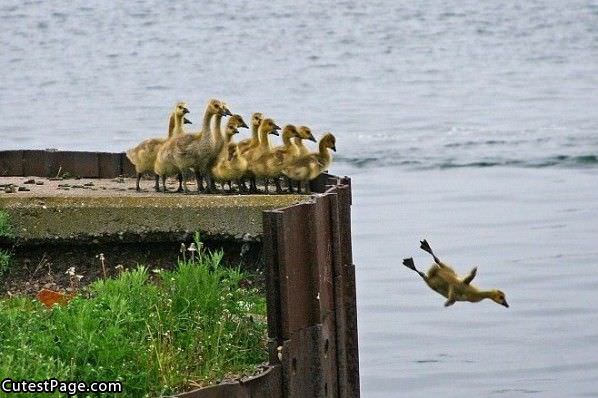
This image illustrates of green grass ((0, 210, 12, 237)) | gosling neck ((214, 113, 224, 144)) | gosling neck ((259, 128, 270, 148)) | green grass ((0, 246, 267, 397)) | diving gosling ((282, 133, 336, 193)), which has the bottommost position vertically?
green grass ((0, 246, 267, 397))

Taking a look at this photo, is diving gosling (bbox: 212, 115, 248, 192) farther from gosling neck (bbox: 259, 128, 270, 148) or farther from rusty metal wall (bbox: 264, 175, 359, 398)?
rusty metal wall (bbox: 264, 175, 359, 398)

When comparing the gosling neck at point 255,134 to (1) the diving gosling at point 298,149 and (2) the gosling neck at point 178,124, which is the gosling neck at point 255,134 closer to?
(1) the diving gosling at point 298,149

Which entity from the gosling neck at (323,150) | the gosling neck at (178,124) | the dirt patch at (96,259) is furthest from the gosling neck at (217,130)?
the dirt patch at (96,259)

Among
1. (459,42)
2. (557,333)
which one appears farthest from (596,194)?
(459,42)

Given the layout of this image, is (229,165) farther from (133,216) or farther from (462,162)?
(462,162)

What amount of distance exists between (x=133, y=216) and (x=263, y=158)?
3.83 feet

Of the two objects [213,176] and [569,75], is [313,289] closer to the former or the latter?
[213,176]

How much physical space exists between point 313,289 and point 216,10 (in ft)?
199

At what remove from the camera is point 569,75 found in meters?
46.6

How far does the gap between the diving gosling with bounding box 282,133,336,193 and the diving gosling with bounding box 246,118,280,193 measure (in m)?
0.12

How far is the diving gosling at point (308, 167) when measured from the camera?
1270cm

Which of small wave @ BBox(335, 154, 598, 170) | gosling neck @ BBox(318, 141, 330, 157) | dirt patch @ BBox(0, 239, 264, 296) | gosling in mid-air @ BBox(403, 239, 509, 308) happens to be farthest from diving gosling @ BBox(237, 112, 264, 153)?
small wave @ BBox(335, 154, 598, 170)

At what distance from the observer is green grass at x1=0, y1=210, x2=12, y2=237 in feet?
39.5

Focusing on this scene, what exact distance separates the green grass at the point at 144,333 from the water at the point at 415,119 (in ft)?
24.0
